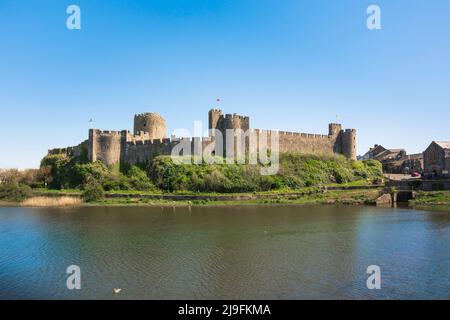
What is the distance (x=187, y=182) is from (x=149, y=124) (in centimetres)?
1250

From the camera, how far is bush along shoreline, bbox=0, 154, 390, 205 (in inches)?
1704

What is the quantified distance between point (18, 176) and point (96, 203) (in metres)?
18.1

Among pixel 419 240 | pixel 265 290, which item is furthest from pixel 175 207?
pixel 265 290

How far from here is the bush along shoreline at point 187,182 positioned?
4328 cm

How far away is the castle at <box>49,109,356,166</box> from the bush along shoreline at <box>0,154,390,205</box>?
1362 mm

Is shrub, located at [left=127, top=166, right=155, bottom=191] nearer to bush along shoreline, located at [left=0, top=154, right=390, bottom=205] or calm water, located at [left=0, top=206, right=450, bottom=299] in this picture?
bush along shoreline, located at [left=0, top=154, right=390, bottom=205]

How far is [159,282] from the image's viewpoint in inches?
536

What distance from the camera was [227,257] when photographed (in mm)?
17109

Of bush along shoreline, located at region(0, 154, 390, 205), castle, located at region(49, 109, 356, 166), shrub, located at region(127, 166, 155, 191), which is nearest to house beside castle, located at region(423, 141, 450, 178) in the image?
bush along shoreline, located at region(0, 154, 390, 205)

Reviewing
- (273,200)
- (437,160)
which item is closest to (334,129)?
(437,160)

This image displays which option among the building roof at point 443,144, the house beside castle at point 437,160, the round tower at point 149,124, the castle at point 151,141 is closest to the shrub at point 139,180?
the castle at point 151,141

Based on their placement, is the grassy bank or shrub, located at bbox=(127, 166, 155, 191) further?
shrub, located at bbox=(127, 166, 155, 191)
